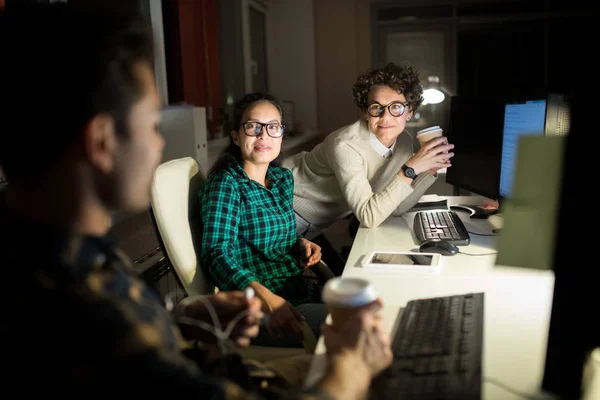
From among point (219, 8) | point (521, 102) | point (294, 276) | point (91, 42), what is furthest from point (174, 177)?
point (219, 8)

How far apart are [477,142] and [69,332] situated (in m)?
1.79

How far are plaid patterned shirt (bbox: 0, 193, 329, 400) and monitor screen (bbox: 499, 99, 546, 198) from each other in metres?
1.29

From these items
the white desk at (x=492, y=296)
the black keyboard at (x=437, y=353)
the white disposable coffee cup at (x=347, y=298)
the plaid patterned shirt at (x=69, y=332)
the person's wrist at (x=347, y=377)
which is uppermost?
the plaid patterned shirt at (x=69, y=332)

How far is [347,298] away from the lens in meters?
0.90

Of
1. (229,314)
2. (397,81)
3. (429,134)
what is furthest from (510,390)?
(397,81)

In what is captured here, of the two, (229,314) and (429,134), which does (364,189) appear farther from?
(229,314)

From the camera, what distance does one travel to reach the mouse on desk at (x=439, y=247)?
5.35 feet

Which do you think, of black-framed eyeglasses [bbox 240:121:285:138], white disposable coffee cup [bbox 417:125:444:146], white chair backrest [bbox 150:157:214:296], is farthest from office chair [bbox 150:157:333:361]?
white disposable coffee cup [bbox 417:125:444:146]

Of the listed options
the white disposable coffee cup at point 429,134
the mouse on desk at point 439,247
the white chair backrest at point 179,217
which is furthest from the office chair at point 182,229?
the white disposable coffee cup at point 429,134

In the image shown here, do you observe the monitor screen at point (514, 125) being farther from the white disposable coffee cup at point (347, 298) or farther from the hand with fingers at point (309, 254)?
the white disposable coffee cup at point (347, 298)

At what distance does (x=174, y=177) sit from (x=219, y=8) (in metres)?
3.24

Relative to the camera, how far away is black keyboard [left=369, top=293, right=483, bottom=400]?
2.75 feet

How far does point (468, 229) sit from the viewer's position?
196 cm

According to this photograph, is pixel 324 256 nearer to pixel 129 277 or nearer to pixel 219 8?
pixel 129 277
